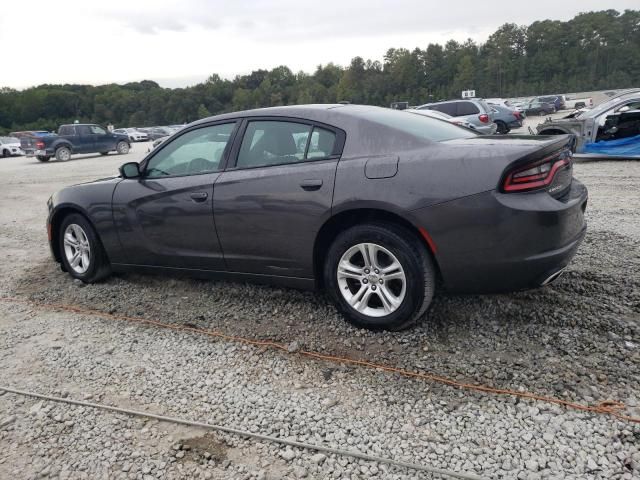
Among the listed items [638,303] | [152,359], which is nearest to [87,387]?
[152,359]

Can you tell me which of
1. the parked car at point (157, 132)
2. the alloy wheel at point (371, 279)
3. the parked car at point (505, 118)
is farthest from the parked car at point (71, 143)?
the alloy wheel at point (371, 279)

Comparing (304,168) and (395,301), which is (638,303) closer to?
(395,301)

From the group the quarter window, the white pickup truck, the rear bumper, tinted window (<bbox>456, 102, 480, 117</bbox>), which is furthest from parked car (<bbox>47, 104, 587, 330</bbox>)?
the white pickup truck

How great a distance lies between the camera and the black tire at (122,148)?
26.5 metres

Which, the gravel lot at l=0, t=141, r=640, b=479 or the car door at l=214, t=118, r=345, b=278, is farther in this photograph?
the car door at l=214, t=118, r=345, b=278

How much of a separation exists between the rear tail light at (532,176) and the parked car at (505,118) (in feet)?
66.5

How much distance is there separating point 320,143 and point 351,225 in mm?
642

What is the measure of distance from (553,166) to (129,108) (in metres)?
120

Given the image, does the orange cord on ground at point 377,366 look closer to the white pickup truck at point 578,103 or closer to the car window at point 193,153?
the car window at point 193,153

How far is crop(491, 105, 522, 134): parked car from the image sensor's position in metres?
22.5

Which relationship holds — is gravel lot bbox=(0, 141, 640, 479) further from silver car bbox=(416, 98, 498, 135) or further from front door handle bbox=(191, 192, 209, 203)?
silver car bbox=(416, 98, 498, 135)

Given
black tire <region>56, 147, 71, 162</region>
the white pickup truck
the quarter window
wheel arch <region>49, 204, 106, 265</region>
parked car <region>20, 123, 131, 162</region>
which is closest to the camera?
wheel arch <region>49, 204, 106, 265</region>

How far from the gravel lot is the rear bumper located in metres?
0.47

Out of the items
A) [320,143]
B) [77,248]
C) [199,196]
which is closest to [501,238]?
[320,143]
